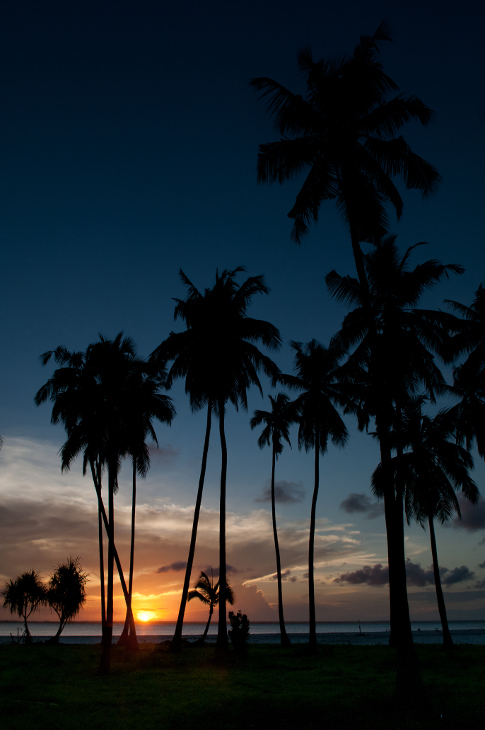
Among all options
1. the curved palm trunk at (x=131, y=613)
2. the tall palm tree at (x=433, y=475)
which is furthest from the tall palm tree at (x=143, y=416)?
the tall palm tree at (x=433, y=475)

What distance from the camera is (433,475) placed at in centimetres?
2897

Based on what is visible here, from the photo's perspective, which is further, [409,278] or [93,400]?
[93,400]

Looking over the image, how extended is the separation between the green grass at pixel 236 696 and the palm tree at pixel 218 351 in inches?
322

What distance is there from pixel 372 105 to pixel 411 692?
16.0 meters

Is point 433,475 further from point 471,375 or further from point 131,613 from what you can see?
point 131,613

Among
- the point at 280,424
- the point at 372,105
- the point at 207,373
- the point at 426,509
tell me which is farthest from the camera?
the point at 280,424

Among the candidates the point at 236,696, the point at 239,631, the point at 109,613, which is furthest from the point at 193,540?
the point at 236,696

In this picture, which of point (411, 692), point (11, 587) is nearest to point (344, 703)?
point (411, 692)

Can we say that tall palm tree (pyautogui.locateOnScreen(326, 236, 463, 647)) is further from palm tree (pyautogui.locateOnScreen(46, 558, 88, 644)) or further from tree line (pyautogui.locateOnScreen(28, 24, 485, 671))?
palm tree (pyautogui.locateOnScreen(46, 558, 88, 644))

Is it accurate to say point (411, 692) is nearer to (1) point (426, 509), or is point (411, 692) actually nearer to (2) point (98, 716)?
(2) point (98, 716)

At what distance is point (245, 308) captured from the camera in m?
27.0

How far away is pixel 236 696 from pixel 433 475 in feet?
65.5

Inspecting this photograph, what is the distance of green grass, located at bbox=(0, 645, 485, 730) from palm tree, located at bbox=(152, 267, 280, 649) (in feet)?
26.8

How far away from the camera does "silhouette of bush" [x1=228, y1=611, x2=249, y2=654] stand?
24766 millimetres
